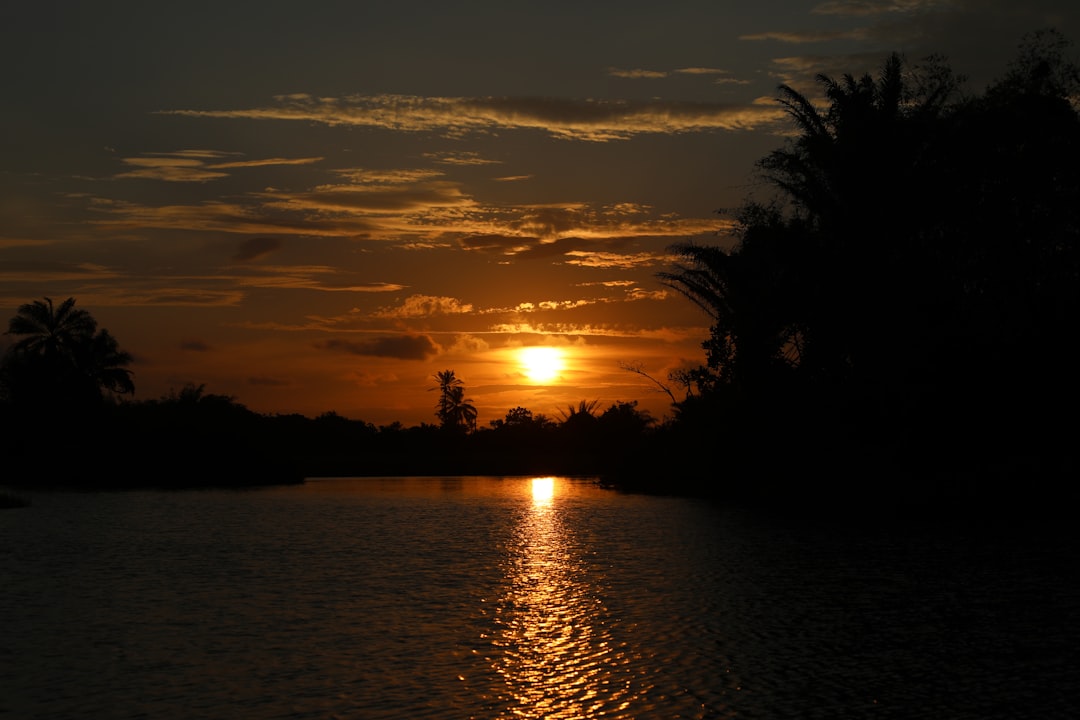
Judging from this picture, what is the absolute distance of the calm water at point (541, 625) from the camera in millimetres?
14672

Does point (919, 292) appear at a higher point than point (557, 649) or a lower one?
higher

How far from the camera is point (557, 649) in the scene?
18141 millimetres

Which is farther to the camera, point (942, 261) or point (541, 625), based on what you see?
Answer: point (942, 261)

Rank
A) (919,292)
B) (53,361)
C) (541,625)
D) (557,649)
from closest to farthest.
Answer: (557,649) → (541,625) → (919,292) → (53,361)

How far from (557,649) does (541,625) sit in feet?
7.96

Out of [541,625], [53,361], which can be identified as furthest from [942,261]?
[53,361]

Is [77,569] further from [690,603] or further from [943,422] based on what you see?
[943,422]

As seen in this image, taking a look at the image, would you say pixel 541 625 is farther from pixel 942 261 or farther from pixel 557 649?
pixel 942 261

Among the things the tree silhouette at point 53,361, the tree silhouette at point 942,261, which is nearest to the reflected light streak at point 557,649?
the tree silhouette at point 942,261

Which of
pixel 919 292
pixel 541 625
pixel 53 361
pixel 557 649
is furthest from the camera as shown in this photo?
pixel 53 361

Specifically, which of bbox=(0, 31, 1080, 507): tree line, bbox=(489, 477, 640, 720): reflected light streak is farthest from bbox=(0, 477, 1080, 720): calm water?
bbox=(0, 31, 1080, 507): tree line

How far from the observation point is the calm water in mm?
14672

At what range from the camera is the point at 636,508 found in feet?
175

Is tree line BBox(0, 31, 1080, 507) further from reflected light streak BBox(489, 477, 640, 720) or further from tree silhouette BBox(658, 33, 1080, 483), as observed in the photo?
reflected light streak BBox(489, 477, 640, 720)
